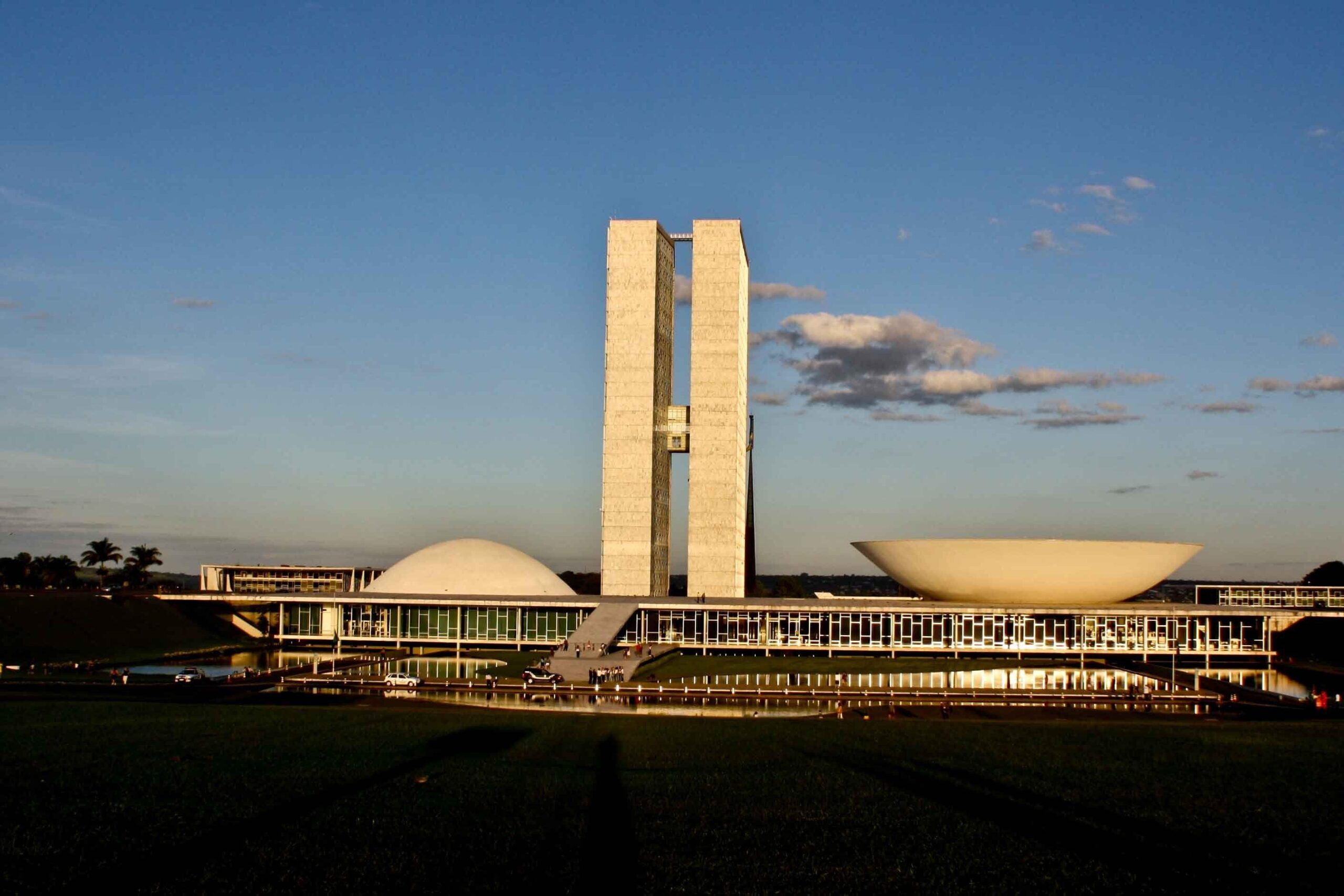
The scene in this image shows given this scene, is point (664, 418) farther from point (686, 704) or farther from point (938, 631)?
point (686, 704)

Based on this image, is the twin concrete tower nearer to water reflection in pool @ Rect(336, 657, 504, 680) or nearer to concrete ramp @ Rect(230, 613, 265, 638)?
water reflection in pool @ Rect(336, 657, 504, 680)

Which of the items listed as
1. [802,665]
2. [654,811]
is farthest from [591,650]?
[654,811]

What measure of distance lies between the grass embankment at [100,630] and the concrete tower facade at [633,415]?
915 inches

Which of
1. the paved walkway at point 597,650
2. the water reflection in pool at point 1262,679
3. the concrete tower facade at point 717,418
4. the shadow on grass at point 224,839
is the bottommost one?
the water reflection in pool at point 1262,679

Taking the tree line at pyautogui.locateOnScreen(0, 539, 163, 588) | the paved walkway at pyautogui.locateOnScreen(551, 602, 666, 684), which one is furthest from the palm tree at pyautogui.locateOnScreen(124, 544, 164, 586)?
the paved walkway at pyautogui.locateOnScreen(551, 602, 666, 684)

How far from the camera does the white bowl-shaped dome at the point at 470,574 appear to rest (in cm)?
7262

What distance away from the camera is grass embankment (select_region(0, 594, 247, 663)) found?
5616 centimetres

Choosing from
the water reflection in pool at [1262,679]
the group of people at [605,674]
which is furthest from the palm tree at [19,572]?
the water reflection in pool at [1262,679]

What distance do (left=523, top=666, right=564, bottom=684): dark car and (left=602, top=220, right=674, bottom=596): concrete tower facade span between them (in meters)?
26.8

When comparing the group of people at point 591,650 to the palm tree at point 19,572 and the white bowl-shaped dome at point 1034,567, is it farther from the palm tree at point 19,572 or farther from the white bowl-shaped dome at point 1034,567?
the palm tree at point 19,572

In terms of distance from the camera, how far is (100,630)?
62.2 m

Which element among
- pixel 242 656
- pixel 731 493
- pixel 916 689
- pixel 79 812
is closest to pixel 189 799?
pixel 79 812

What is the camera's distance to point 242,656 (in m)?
62.0

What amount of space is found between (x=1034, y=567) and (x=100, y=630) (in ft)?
161
